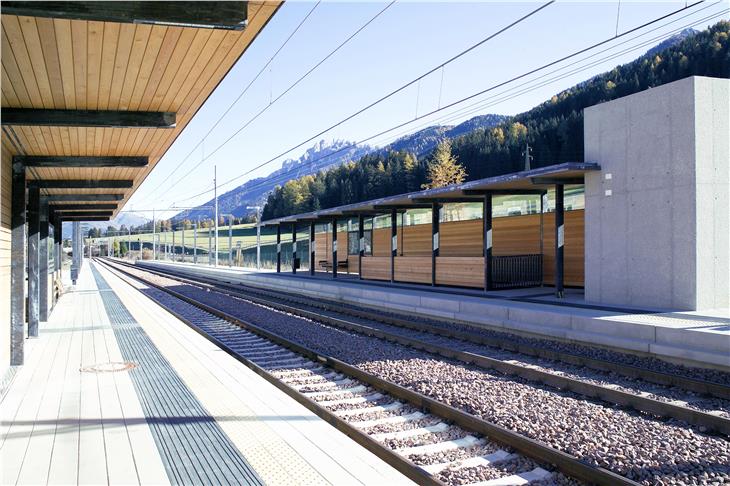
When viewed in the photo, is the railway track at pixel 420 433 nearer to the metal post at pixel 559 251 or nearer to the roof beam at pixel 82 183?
the roof beam at pixel 82 183

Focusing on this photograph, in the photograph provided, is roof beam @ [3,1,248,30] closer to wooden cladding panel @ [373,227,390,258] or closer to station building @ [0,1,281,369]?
station building @ [0,1,281,369]

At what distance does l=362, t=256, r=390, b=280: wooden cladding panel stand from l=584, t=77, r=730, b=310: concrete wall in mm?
11693

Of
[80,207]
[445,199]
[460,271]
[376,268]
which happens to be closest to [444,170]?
[376,268]

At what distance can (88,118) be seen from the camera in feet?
23.3

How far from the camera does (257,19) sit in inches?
179

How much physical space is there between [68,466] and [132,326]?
8509 mm

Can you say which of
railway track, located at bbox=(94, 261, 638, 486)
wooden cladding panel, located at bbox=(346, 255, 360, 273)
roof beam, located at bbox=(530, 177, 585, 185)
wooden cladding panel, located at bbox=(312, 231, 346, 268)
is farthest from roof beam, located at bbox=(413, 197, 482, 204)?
railway track, located at bbox=(94, 261, 638, 486)

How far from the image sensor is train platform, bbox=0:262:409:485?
4.09m

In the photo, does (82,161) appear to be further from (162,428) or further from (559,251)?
(559,251)

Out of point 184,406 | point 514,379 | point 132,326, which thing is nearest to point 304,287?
point 132,326

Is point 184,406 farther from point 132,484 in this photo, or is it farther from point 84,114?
point 84,114

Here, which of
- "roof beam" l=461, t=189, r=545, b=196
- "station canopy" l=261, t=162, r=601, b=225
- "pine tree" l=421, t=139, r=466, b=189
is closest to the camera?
"station canopy" l=261, t=162, r=601, b=225

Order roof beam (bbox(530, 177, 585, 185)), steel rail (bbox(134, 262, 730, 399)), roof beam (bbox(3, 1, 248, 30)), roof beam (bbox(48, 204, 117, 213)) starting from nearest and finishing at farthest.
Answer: roof beam (bbox(3, 1, 248, 30))
steel rail (bbox(134, 262, 730, 399))
roof beam (bbox(530, 177, 585, 185))
roof beam (bbox(48, 204, 117, 213))

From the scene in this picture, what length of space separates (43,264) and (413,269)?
43.9ft
